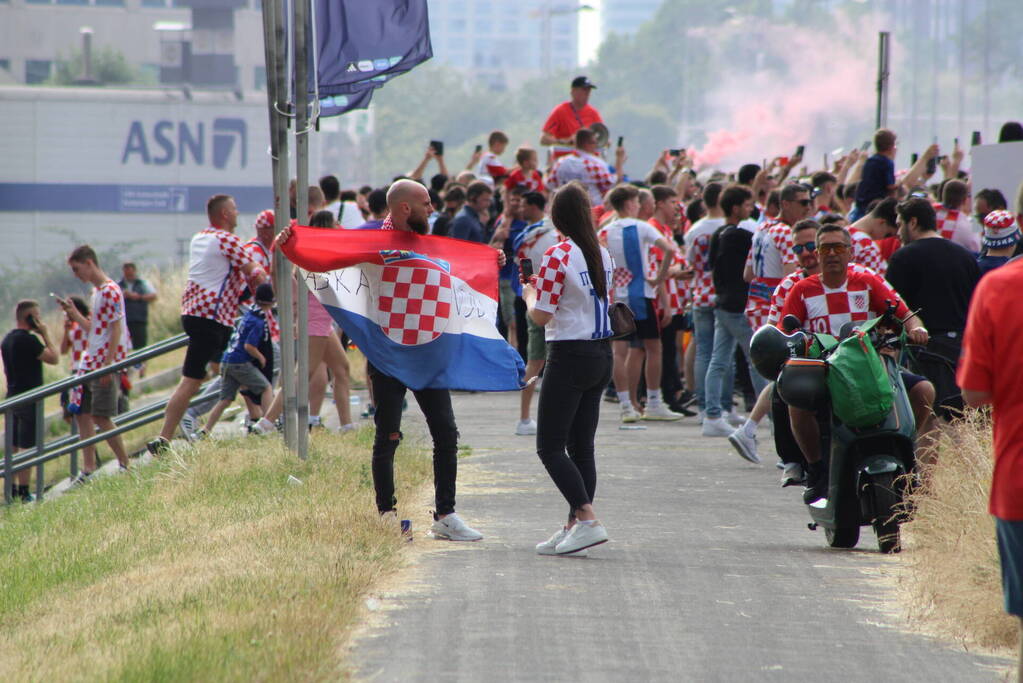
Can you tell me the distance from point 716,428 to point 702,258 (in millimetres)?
1442

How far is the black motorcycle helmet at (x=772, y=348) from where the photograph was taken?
308 inches

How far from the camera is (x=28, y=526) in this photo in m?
10.6

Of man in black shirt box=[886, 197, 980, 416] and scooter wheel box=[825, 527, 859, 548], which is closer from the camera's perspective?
scooter wheel box=[825, 527, 859, 548]

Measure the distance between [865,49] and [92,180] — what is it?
39442mm

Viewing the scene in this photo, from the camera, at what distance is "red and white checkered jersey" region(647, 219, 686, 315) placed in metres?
13.4

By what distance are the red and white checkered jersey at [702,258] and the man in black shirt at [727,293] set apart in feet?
0.87

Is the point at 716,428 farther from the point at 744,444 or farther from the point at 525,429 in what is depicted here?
the point at 744,444

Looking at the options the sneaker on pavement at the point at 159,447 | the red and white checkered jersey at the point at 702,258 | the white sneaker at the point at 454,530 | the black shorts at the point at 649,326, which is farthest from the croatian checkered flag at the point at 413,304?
the red and white checkered jersey at the point at 702,258

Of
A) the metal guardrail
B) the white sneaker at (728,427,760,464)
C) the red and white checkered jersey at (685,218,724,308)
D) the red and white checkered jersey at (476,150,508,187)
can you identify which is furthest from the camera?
the red and white checkered jersey at (476,150,508,187)

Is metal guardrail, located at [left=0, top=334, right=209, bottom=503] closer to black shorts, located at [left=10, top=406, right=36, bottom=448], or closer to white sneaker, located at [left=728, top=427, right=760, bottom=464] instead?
black shorts, located at [left=10, top=406, right=36, bottom=448]

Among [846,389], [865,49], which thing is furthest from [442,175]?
[865,49]

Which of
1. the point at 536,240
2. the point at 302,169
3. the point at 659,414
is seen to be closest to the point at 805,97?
the point at 659,414

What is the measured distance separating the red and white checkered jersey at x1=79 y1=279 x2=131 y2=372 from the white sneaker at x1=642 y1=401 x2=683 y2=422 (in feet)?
15.1

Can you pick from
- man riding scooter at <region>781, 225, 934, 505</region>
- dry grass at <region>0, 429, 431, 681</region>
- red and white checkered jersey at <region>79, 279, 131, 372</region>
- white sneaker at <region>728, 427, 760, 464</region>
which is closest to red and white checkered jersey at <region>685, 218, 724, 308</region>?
white sneaker at <region>728, 427, 760, 464</region>
